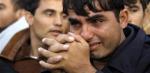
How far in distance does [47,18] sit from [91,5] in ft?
6.77

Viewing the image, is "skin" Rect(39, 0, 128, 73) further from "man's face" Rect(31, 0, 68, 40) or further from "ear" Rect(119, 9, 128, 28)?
"man's face" Rect(31, 0, 68, 40)

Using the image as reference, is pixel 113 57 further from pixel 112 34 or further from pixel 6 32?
pixel 6 32

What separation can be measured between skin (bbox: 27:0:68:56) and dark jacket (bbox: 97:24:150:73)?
6.04ft

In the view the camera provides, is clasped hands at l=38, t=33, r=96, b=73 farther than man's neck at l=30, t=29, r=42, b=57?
No

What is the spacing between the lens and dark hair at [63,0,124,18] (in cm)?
302

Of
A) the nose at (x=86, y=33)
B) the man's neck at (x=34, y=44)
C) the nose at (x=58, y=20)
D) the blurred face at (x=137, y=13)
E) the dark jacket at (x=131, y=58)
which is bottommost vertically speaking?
the man's neck at (x=34, y=44)

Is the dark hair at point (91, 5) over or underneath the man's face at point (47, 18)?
over

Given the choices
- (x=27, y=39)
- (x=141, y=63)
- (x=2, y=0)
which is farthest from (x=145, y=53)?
(x=2, y=0)

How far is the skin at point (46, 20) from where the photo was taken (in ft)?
16.0

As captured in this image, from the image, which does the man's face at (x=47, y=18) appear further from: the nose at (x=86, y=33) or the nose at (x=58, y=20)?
the nose at (x=86, y=33)

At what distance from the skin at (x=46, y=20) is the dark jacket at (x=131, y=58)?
1.84m

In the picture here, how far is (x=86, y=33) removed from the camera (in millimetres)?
2961

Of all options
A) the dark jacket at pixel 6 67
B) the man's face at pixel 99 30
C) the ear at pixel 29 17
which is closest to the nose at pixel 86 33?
the man's face at pixel 99 30

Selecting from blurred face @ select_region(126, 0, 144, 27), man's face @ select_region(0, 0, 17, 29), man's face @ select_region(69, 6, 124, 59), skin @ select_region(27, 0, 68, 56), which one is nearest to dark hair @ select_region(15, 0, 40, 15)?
skin @ select_region(27, 0, 68, 56)
